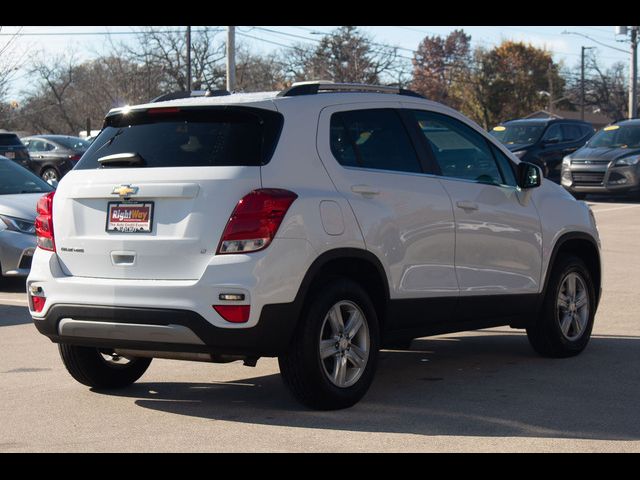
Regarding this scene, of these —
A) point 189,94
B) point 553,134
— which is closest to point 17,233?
point 189,94

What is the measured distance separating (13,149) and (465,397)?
2561 centimetres

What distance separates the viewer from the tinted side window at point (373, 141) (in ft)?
22.5

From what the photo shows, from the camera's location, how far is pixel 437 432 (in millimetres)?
6023

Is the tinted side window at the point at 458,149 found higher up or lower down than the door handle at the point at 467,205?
higher up

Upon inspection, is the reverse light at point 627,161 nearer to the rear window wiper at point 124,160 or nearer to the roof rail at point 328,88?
the roof rail at point 328,88

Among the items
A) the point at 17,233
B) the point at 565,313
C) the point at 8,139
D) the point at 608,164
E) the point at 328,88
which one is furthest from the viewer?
the point at 8,139

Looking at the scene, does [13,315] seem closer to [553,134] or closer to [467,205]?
[467,205]

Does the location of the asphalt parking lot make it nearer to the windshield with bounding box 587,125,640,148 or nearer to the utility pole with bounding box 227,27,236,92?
the windshield with bounding box 587,125,640,148

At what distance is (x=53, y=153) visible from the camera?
36.1 m

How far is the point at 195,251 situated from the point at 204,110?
2.91 feet

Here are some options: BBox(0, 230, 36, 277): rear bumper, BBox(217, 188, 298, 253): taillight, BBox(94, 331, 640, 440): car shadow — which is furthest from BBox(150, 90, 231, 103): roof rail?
BBox(0, 230, 36, 277): rear bumper

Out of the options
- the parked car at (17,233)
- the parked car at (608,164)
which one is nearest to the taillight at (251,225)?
the parked car at (17,233)

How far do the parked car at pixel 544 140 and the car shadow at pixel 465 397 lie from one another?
19.4m

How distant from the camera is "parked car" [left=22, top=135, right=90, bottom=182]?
35.6 metres
